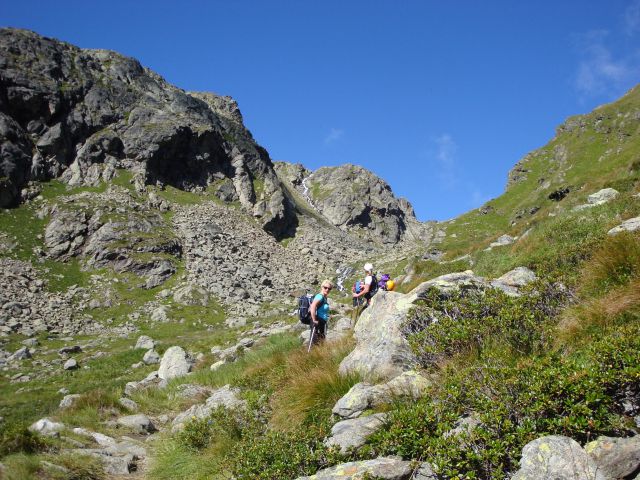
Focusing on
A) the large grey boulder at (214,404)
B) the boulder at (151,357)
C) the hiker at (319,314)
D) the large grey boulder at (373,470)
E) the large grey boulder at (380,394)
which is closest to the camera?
the large grey boulder at (373,470)

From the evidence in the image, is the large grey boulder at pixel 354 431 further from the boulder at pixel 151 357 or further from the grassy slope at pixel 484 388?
the boulder at pixel 151 357

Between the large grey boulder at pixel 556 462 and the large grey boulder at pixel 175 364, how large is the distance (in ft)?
56.4

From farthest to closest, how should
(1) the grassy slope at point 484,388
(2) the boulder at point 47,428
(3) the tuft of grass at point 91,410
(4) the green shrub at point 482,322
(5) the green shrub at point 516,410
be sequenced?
1. (3) the tuft of grass at point 91,410
2. (2) the boulder at point 47,428
3. (4) the green shrub at point 482,322
4. (1) the grassy slope at point 484,388
5. (5) the green shrub at point 516,410

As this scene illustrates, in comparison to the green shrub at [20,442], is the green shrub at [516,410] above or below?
below

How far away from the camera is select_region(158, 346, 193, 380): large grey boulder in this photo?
19078 mm

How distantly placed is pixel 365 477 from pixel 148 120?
248 feet

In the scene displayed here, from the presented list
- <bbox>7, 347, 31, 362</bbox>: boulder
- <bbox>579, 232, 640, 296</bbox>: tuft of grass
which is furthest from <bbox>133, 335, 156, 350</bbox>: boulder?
<bbox>579, 232, 640, 296</bbox>: tuft of grass

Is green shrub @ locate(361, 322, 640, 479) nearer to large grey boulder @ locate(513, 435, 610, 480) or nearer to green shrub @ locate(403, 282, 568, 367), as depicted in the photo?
large grey boulder @ locate(513, 435, 610, 480)

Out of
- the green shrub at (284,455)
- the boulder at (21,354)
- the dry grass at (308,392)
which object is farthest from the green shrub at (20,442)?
the boulder at (21,354)

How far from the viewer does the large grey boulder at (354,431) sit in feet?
19.4

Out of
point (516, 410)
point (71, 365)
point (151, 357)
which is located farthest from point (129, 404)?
point (71, 365)

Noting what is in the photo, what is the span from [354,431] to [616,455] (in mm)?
3326

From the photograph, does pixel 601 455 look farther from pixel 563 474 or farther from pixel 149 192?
pixel 149 192

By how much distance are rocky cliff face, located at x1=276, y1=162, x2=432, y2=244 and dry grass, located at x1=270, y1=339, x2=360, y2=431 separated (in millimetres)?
120789
